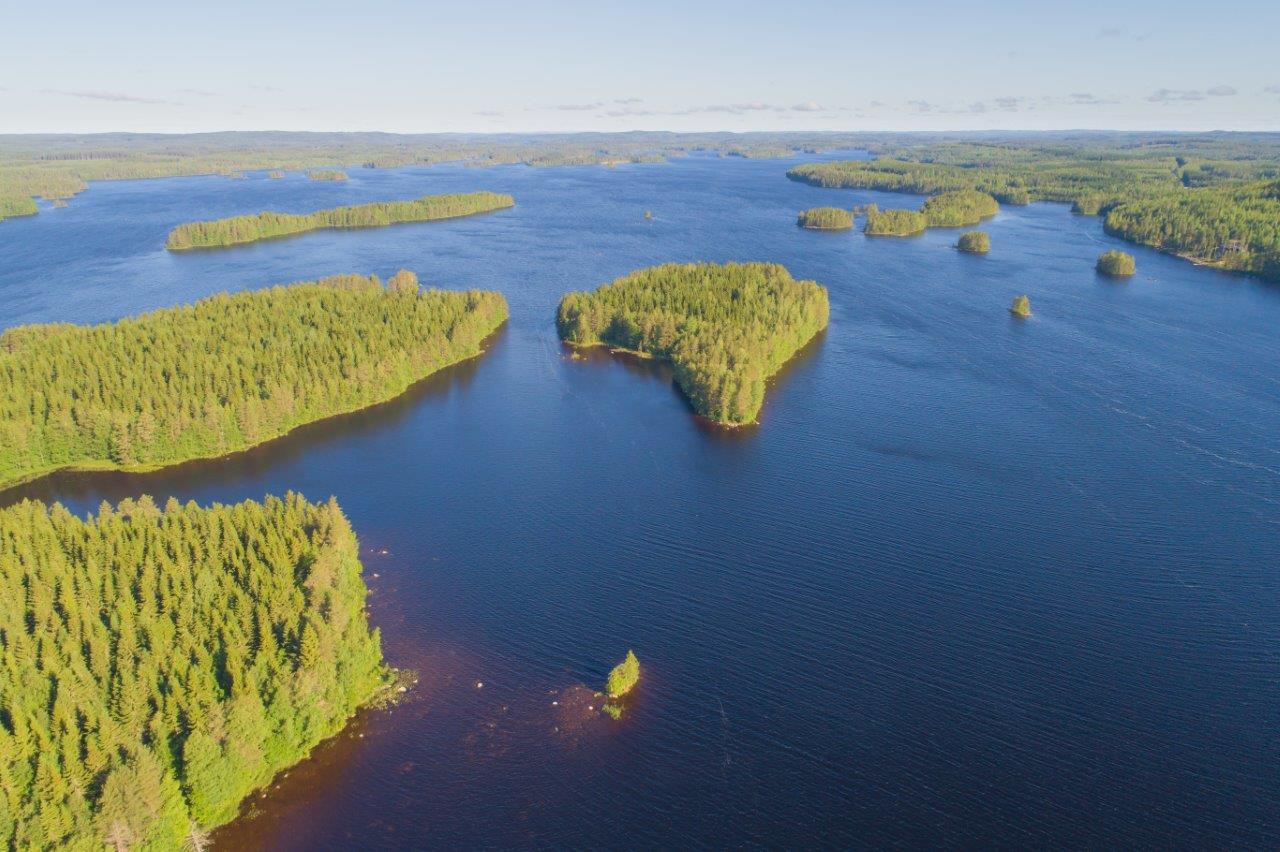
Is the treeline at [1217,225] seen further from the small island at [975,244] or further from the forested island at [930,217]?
the small island at [975,244]

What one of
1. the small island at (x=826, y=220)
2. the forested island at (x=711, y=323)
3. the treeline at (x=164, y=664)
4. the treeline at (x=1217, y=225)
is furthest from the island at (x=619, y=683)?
the small island at (x=826, y=220)

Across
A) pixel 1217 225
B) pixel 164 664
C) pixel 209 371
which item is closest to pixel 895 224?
pixel 1217 225

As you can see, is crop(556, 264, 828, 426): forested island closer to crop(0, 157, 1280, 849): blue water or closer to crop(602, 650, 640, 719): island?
crop(0, 157, 1280, 849): blue water

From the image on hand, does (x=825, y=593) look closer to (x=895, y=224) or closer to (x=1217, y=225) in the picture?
(x=895, y=224)

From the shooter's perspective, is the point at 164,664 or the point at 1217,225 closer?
the point at 164,664

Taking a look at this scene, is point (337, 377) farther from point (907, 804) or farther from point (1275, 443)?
point (1275, 443)

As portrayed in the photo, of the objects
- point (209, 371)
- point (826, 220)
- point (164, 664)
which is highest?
point (826, 220)
